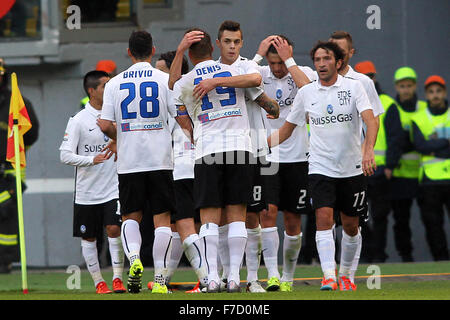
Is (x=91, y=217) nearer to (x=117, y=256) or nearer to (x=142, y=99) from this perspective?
(x=117, y=256)

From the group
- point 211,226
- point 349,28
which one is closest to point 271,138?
point 211,226

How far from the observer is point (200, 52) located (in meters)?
10.2

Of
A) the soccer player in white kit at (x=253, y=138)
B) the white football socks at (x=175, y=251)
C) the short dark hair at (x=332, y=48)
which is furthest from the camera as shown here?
the white football socks at (x=175, y=251)

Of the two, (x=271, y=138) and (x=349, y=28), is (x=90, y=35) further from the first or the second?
(x=271, y=138)

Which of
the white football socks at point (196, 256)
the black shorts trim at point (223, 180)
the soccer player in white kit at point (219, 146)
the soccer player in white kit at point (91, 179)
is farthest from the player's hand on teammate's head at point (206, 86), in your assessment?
the soccer player in white kit at point (91, 179)

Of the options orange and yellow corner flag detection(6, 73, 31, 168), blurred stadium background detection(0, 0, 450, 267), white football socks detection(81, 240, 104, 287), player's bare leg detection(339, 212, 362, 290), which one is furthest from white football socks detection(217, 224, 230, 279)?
blurred stadium background detection(0, 0, 450, 267)

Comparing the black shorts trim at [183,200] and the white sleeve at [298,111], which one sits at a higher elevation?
the white sleeve at [298,111]

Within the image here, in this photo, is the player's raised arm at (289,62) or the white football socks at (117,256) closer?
the player's raised arm at (289,62)

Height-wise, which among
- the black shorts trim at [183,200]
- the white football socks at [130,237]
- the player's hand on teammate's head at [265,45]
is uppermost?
the player's hand on teammate's head at [265,45]

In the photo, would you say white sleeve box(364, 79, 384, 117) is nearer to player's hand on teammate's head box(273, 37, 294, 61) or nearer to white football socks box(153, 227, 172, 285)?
player's hand on teammate's head box(273, 37, 294, 61)

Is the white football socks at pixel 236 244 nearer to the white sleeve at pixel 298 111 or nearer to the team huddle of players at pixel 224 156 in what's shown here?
the team huddle of players at pixel 224 156

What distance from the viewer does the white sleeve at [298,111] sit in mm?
11086

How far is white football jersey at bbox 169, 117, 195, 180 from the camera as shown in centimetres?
1170
